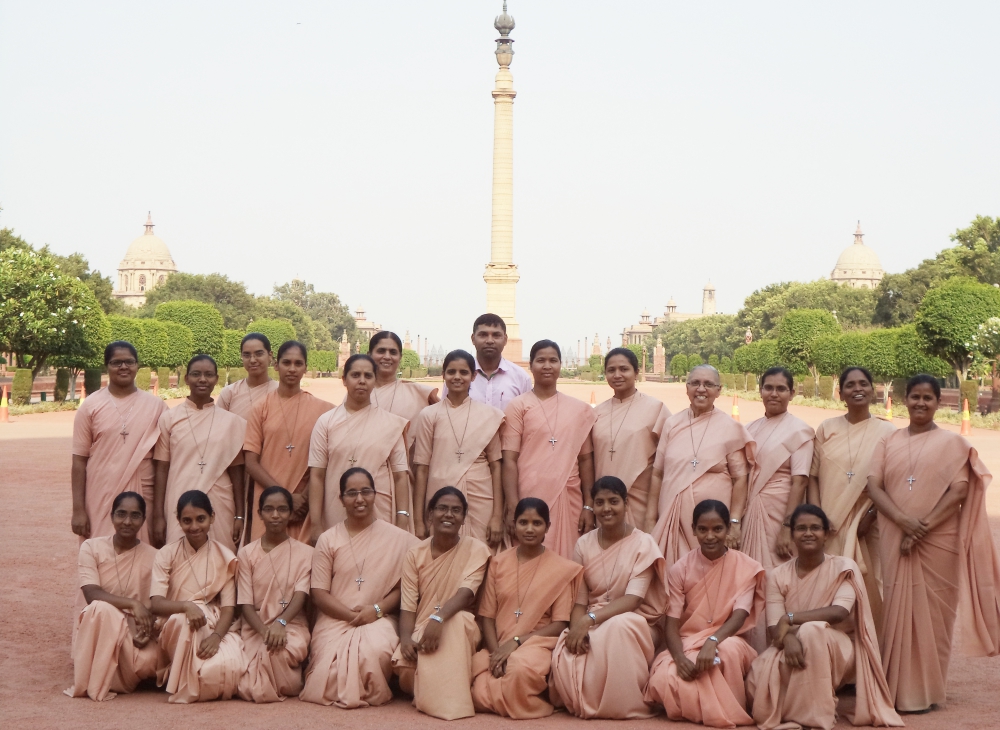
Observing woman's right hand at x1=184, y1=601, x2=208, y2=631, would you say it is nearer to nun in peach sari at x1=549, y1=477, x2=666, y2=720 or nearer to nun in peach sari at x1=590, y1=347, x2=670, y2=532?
nun in peach sari at x1=549, y1=477, x2=666, y2=720

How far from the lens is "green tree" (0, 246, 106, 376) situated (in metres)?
27.4

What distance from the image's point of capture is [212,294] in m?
71.9

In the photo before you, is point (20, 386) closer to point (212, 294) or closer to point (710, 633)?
point (710, 633)

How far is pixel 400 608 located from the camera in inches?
224

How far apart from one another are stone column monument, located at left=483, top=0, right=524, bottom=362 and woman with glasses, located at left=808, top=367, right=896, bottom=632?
38.3 m

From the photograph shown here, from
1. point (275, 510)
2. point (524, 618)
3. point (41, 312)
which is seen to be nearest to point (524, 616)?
point (524, 618)

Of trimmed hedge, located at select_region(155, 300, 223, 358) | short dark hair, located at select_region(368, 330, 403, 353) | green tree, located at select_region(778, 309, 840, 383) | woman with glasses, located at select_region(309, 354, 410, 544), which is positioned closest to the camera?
woman with glasses, located at select_region(309, 354, 410, 544)

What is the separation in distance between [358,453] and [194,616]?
3.92 feet

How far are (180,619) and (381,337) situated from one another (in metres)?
2.00

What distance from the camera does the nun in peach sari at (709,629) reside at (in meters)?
5.16

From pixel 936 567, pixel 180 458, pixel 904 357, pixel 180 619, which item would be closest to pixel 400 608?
pixel 180 619

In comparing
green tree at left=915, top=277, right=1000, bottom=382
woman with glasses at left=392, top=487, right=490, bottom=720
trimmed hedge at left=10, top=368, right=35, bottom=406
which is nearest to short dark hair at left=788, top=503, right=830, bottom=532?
woman with glasses at left=392, top=487, right=490, bottom=720

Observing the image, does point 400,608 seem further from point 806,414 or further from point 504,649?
point 806,414

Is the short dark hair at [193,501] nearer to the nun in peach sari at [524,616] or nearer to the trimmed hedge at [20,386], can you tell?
the nun in peach sari at [524,616]
